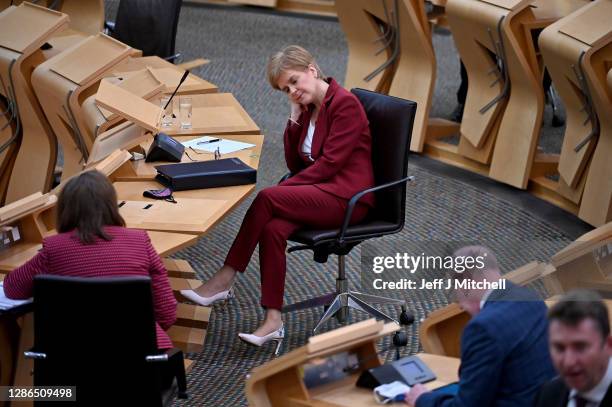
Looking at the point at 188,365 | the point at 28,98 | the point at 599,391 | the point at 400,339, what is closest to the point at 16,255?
the point at 188,365

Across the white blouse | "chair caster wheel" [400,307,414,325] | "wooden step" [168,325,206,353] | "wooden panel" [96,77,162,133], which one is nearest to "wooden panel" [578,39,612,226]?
"chair caster wheel" [400,307,414,325]

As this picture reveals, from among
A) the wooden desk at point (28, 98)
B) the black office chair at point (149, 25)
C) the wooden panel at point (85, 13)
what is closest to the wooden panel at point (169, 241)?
the wooden desk at point (28, 98)

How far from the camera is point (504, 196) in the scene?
676 centimetres

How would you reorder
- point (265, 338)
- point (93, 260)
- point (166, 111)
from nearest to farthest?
point (93, 260)
point (265, 338)
point (166, 111)

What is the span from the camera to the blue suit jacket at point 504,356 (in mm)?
2959

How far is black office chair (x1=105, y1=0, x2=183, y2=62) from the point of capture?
7.41m

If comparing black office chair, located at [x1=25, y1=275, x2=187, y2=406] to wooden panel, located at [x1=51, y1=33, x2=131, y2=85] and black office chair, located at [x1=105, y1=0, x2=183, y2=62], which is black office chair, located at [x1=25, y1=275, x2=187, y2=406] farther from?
black office chair, located at [x1=105, y1=0, x2=183, y2=62]

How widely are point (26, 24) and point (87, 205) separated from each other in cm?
315

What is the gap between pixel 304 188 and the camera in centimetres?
478

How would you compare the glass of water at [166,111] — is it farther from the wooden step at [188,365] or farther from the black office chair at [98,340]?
the black office chair at [98,340]

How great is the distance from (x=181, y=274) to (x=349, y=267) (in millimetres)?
871

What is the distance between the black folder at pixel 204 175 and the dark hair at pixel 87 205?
1.11 meters

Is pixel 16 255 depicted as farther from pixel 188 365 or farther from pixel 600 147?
pixel 600 147

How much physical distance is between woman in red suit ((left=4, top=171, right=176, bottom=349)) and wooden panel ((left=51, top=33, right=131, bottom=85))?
2030 mm
